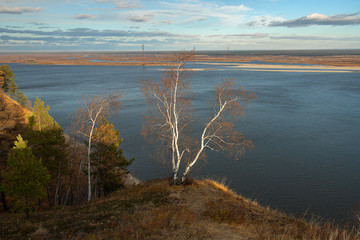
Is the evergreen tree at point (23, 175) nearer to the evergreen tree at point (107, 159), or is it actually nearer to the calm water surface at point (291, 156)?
the evergreen tree at point (107, 159)

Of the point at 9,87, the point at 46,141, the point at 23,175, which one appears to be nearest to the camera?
the point at 23,175

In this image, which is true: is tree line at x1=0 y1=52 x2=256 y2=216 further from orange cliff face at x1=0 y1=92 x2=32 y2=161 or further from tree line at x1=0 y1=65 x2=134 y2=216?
orange cliff face at x1=0 y1=92 x2=32 y2=161

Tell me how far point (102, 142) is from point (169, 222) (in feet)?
42.3

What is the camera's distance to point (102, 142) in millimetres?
22047

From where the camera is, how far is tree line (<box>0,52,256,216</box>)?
1694 centimetres

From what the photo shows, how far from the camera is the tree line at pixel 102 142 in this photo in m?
16.9

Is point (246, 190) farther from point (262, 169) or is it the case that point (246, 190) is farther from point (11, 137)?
point (11, 137)

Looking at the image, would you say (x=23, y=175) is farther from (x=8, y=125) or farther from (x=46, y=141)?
(x=8, y=125)

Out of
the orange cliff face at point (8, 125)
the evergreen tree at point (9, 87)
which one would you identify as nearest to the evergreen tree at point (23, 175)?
the orange cliff face at point (8, 125)

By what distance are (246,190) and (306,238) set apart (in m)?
13.0

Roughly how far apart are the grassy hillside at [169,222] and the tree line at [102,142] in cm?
289

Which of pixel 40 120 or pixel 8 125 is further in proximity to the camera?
pixel 40 120

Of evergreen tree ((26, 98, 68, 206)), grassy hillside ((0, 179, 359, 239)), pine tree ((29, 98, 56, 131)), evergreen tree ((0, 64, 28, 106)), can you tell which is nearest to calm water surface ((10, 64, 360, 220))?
evergreen tree ((0, 64, 28, 106))

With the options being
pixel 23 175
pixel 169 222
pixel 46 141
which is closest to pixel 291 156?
pixel 169 222
